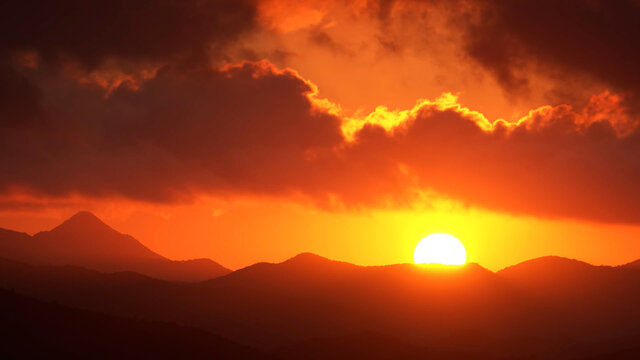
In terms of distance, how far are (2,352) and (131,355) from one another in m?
16.7

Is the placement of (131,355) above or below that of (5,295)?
below

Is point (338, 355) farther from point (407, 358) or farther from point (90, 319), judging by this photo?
point (90, 319)

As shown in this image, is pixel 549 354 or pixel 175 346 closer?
pixel 175 346

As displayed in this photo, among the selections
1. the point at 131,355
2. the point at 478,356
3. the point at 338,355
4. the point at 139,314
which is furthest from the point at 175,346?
the point at 139,314

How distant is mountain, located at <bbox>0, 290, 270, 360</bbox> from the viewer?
80812 millimetres

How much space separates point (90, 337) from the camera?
289 feet

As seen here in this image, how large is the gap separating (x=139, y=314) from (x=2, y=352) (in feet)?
383

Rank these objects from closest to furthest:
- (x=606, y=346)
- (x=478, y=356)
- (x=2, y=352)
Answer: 1. (x=2, y=352)
2. (x=478, y=356)
3. (x=606, y=346)

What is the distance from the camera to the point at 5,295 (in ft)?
299

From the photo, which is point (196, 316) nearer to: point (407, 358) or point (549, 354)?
point (407, 358)

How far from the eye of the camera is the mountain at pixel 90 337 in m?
80.8

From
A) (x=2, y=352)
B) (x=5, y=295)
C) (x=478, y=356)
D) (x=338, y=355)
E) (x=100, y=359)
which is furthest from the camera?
(x=478, y=356)

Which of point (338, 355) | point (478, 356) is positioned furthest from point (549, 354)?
point (338, 355)

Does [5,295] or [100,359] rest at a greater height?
[5,295]
